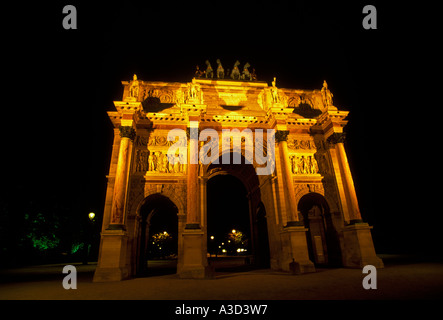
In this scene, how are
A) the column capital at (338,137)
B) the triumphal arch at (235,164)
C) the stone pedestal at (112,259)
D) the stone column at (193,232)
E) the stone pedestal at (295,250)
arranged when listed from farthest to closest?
the column capital at (338,137) < the triumphal arch at (235,164) < the stone pedestal at (295,250) < the stone column at (193,232) < the stone pedestal at (112,259)

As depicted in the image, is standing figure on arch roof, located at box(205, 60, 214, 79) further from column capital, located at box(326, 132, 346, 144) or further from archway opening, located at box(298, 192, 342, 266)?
archway opening, located at box(298, 192, 342, 266)

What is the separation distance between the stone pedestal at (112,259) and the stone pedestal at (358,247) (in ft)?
44.9

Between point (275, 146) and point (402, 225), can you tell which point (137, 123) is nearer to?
point (275, 146)

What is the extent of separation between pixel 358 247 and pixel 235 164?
11.0 metres

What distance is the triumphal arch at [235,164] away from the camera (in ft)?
47.7

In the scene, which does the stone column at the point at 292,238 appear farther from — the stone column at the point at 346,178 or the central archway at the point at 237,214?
the stone column at the point at 346,178

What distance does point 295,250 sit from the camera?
14.3 m

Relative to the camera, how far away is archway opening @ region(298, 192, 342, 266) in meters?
17.6

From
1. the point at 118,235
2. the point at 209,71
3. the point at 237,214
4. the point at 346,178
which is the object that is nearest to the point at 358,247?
the point at 346,178

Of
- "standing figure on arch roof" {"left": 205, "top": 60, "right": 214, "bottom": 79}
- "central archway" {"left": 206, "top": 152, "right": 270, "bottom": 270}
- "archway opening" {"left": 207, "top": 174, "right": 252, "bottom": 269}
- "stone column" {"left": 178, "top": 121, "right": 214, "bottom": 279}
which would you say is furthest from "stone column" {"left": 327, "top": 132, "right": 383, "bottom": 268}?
"archway opening" {"left": 207, "top": 174, "right": 252, "bottom": 269}

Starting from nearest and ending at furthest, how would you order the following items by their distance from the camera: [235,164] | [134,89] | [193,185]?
1. [193,185]
2. [134,89]
3. [235,164]

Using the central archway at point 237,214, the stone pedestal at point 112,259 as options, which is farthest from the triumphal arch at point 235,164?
the central archway at point 237,214

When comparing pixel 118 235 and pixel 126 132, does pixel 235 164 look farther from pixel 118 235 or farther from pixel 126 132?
pixel 118 235
